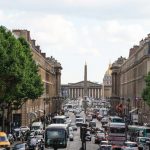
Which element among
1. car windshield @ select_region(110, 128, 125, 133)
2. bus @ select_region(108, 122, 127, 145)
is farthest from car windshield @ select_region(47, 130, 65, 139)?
car windshield @ select_region(110, 128, 125, 133)

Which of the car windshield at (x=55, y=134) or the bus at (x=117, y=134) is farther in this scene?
the bus at (x=117, y=134)

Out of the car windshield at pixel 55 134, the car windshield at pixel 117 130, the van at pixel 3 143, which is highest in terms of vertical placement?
the car windshield at pixel 117 130

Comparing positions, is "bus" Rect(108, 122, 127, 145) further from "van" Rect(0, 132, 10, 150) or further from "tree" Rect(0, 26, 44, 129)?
"van" Rect(0, 132, 10, 150)

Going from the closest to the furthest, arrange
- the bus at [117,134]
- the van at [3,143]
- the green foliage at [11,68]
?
the van at [3,143], the green foliage at [11,68], the bus at [117,134]

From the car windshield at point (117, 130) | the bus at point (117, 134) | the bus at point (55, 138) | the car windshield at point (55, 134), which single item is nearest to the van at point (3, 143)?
the bus at point (55, 138)

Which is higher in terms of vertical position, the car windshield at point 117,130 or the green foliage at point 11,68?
the green foliage at point 11,68

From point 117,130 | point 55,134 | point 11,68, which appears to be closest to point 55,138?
point 55,134

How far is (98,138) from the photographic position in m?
92.6

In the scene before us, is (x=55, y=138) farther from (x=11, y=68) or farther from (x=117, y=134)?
(x=117, y=134)

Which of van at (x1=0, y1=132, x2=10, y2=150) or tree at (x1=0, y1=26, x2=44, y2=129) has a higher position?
tree at (x1=0, y1=26, x2=44, y2=129)

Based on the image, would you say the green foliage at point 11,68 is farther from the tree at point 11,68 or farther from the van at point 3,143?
the van at point 3,143

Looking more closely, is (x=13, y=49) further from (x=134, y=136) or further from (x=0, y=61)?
(x=134, y=136)

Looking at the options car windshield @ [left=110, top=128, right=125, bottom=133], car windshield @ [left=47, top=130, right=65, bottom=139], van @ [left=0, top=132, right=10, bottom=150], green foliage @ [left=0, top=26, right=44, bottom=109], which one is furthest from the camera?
car windshield @ [left=110, top=128, right=125, bottom=133]

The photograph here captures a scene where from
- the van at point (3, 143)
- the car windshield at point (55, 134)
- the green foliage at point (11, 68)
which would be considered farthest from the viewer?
the green foliage at point (11, 68)
